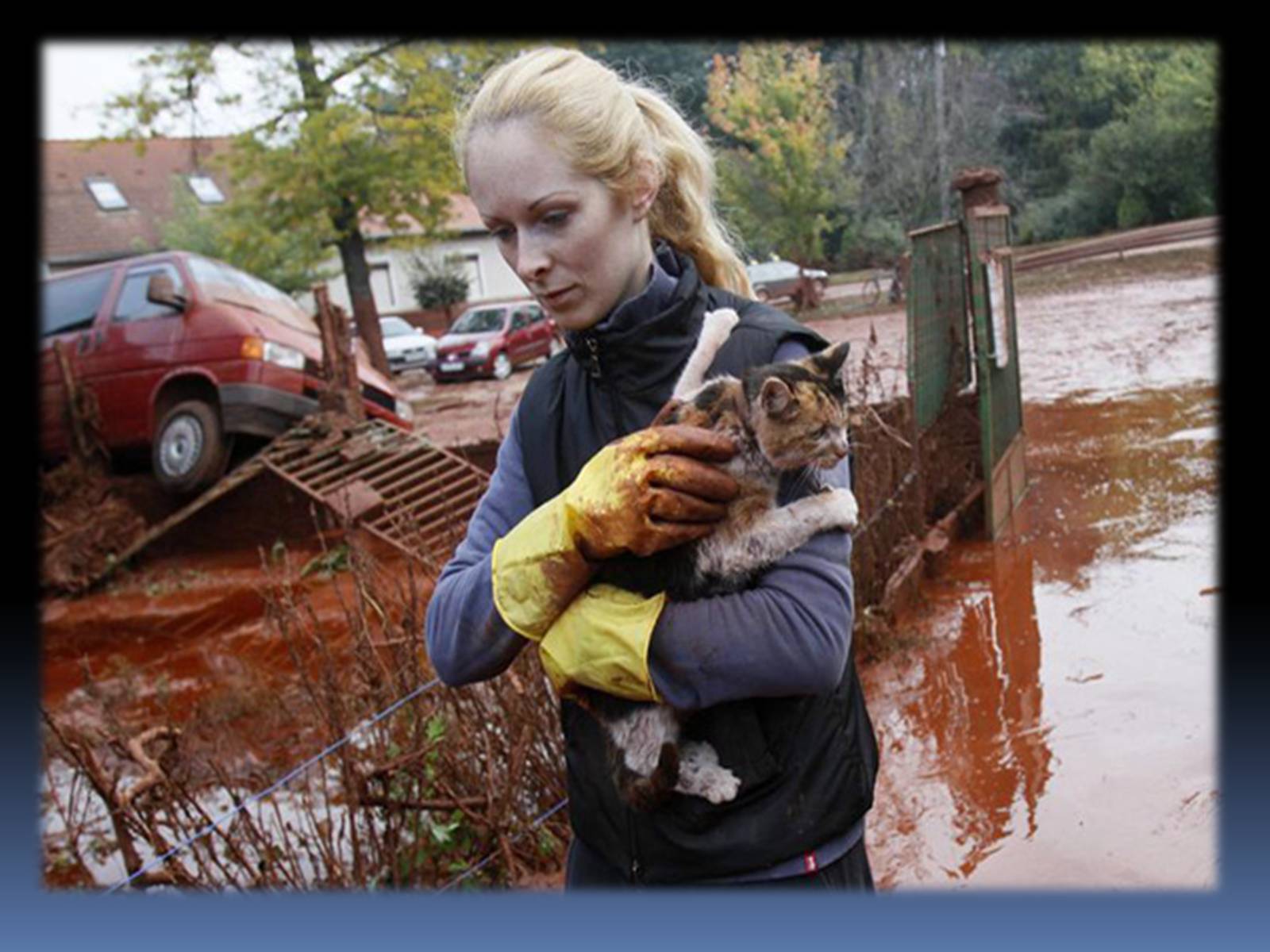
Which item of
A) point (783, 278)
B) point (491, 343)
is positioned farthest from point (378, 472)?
point (783, 278)

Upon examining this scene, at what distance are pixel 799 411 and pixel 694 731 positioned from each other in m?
0.61

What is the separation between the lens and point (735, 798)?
1.62 metres

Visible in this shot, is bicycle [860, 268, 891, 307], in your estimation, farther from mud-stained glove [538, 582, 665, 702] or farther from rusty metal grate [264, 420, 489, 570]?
mud-stained glove [538, 582, 665, 702]

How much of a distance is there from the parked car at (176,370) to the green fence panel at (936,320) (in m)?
6.49

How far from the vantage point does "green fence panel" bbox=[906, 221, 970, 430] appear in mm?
7012

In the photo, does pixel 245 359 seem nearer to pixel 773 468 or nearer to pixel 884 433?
pixel 884 433

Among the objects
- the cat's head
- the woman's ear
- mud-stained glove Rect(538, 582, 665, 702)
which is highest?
the woman's ear

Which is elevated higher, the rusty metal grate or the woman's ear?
the woman's ear

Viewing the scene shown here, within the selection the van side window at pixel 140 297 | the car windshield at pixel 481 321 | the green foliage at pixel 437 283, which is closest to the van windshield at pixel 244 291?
the van side window at pixel 140 297

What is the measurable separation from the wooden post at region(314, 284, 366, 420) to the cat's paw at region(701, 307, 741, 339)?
9.10 m

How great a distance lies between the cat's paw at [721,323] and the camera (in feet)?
5.87

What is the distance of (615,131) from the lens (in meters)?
1.72

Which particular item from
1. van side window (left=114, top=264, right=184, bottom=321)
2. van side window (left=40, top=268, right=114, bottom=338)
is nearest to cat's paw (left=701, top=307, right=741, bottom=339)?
van side window (left=114, top=264, right=184, bottom=321)

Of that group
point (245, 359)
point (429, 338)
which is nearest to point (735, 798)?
point (245, 359)
